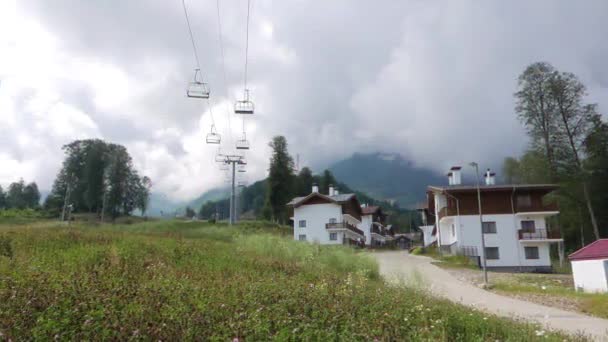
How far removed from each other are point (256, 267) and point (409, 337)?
20.4ft

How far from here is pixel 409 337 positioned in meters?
5.78

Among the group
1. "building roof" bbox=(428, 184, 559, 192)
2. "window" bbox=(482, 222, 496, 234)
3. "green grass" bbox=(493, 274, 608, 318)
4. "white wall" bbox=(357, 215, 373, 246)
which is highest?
"building roof" bbox=(428, 184, 559, 192)

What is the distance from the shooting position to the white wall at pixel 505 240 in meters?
37.7

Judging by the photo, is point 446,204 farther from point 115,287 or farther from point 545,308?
point 115,287

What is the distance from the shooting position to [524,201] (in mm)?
38625

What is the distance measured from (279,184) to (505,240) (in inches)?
1511


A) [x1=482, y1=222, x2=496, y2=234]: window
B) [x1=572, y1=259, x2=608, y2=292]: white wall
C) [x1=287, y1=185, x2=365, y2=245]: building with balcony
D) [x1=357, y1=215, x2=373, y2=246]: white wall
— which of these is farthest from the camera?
[x1=357, y1=215, x2=373, y2=246]: white wall

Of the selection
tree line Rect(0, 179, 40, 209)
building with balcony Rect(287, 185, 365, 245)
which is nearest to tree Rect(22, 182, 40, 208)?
tree line Rect(0, 179, 40, 209)

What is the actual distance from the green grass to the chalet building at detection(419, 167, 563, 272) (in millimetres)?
11716

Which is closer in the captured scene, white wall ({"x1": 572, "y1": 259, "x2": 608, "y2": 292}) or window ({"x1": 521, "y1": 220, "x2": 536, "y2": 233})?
white wall ({"x1": 572, "y1": 259, "x2": 608, "y2": 292})

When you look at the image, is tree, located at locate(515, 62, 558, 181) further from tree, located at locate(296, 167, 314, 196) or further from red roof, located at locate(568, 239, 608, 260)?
tree, located at locate(296, 167, 314, 196)

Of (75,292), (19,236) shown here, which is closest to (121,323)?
(75,292)

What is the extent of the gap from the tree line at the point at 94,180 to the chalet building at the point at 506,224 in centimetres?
6151

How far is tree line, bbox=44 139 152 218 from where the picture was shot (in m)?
79.9
